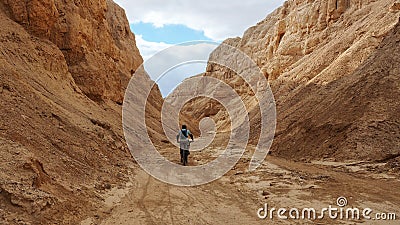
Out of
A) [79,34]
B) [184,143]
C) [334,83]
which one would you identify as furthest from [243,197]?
[79,34]

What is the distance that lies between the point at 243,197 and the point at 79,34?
1640cm

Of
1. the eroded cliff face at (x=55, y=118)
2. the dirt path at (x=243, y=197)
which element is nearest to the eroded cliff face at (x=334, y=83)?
the dirt path at (x=243, y=197)

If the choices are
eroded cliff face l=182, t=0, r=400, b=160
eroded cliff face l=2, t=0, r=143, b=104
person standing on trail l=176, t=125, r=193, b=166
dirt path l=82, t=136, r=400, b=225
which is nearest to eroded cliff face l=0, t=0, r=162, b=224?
eroded cliff face l=2, t=0, r=143, b=104

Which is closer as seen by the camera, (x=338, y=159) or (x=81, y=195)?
(x=81, y=195)

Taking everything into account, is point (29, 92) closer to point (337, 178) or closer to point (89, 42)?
point (337, 178)

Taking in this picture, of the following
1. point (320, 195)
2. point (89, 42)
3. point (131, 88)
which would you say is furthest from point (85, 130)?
point (131, 88)

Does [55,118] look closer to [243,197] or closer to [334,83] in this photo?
[243,197]

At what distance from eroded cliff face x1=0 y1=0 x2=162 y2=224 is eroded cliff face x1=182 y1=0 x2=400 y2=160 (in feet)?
26.2

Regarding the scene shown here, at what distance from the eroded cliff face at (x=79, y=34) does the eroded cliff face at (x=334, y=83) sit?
1046 cm

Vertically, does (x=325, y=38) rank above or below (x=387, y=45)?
above

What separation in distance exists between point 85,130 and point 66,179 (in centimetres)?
456

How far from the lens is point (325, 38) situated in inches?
1373

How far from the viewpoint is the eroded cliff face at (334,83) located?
41.2 feet

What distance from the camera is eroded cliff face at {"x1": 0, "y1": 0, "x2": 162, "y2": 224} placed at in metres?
4.96
